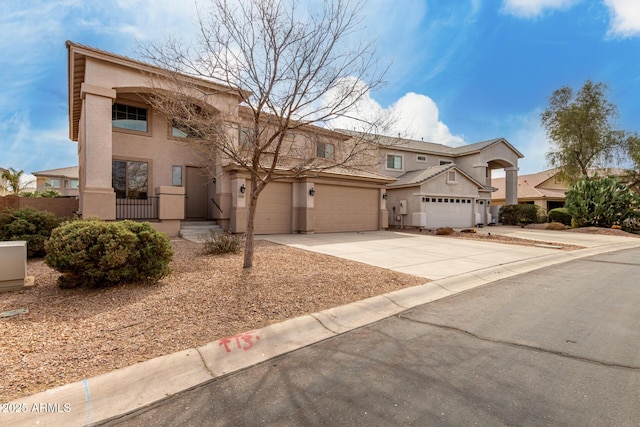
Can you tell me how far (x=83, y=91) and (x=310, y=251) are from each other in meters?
10.0

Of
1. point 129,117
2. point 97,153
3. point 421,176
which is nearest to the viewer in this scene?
point 97,153

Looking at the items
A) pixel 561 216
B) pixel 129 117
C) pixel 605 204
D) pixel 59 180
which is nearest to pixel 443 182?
pixel 605 204

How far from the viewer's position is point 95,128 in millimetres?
12258

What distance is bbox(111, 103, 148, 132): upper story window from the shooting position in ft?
47.2

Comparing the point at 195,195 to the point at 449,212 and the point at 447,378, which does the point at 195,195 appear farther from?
the point at 449,212

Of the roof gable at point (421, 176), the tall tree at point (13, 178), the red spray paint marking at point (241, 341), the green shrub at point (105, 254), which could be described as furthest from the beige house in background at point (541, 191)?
the tall tree at point (13, 178)

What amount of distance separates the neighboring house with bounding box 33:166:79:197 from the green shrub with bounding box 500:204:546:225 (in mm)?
51777

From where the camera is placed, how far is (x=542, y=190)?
121ft

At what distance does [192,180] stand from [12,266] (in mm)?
11039

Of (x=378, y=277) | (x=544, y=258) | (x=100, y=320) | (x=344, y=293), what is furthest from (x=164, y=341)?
(x=544, y=258)

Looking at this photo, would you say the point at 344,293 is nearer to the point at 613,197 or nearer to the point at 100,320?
the point at 100,320

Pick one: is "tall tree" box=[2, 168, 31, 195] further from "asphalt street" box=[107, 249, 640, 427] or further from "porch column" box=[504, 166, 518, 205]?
"porch column" box=[504, 166, 518, 205]

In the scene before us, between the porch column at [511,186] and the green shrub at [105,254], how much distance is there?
106 ft

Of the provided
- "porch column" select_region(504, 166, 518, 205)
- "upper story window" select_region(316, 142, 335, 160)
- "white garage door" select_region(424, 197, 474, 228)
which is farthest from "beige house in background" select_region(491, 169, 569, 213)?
"upper story window" select_region(316, 142, 335, 160)
